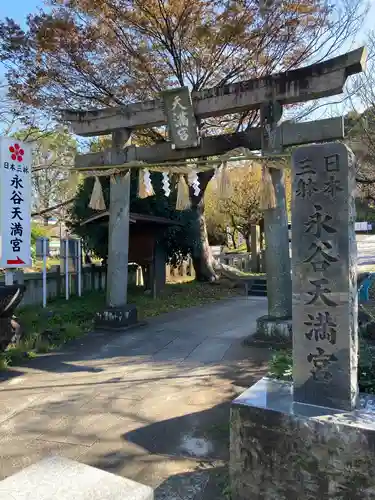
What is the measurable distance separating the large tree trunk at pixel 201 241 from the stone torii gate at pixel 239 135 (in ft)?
20.0

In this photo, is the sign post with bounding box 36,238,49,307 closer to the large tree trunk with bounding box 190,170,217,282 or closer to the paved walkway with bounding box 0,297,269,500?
the paved walkway with bounding box 0,297,269,500

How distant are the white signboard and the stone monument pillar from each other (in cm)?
513

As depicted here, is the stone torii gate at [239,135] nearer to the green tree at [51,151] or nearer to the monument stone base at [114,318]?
the monument stone base at [114,318]

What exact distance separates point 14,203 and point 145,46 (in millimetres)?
7940

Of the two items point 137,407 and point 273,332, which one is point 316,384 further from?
point 273,332

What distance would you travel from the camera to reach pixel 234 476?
3.03 meters

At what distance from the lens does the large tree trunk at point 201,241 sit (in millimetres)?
15250

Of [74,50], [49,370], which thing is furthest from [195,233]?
[49,370]

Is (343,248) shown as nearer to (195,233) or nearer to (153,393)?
(153,393)

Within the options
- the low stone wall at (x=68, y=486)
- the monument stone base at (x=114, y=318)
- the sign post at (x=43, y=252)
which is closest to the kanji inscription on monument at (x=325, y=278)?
the low stone wall at (x=68, y=486)

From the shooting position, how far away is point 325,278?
10.2 ft

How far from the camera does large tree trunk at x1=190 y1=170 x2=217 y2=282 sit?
1525 cm

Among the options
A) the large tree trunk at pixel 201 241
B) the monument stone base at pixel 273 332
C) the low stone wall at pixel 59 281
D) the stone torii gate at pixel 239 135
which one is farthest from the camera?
the large tree trunk at pixel 201 241

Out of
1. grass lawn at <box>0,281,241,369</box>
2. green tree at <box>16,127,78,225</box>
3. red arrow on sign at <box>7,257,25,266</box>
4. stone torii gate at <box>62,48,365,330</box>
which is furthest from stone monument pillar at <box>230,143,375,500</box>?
green tree at <box>16,127,78,225</box>
